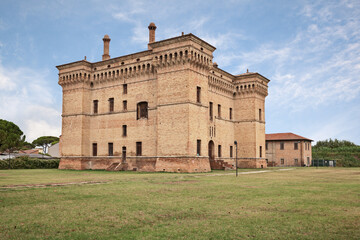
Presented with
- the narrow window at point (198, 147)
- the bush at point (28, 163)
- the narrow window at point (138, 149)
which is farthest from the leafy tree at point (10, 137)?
the narrow window at point (198, 147)

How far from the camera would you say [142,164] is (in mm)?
35656

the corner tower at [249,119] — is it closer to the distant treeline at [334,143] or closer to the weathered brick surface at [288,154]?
the weathered brick surface at [288,154]

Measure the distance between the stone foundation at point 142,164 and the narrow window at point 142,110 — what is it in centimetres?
472

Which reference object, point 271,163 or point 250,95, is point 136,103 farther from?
point 271,163

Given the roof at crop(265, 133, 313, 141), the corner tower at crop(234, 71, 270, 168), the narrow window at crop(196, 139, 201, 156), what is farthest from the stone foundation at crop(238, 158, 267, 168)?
the roof at crop(265, 133, 313, 141)

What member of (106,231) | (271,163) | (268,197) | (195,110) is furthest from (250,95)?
(106,231)

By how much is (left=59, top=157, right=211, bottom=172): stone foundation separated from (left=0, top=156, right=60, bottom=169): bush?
523 cm

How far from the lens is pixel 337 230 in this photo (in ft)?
25.7

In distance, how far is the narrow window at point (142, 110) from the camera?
3675 cm

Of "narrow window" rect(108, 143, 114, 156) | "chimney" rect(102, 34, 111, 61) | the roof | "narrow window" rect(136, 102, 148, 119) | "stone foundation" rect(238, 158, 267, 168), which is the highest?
"chimney" rect(102, 34, 111, 61)

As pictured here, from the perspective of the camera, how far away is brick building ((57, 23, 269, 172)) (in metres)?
32.5

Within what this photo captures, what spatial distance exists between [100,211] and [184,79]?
23.6 m

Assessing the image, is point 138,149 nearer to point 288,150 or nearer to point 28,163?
point 28,163

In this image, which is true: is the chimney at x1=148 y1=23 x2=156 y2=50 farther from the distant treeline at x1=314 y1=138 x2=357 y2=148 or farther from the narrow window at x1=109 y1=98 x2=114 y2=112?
the distant treeline at x1=314 y1=138 x2=357 y2=148
